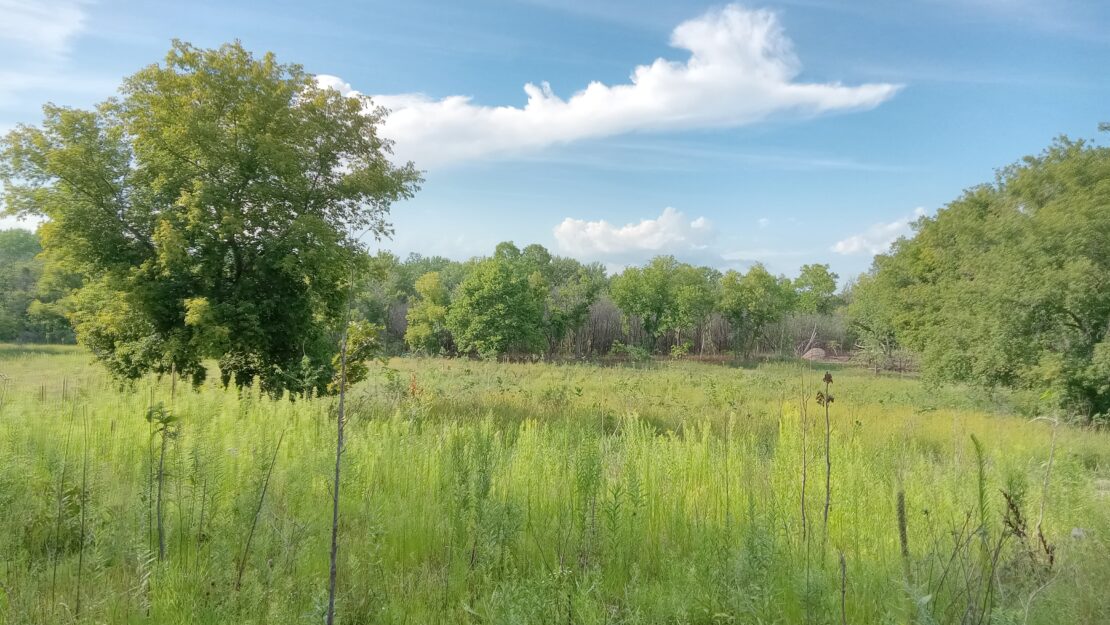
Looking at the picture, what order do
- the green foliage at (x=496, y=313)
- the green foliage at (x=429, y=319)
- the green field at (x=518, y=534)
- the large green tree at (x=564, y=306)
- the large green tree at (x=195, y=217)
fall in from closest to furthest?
the green field at (x=518, y=534) → the large green tree at (x=195, y=217) → the green foliage at (x=496, y=313) → the green foliage at (x=429, y=319) → the large green tree at (x=564, y=306)

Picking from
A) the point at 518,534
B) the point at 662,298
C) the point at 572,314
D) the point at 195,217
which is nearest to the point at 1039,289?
Result: the point at 518,534

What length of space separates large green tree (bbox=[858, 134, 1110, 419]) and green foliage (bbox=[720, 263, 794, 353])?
22.8 m

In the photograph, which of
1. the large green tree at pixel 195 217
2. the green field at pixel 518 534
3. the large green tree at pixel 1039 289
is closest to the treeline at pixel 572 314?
the large green tree at pixel 1039 289

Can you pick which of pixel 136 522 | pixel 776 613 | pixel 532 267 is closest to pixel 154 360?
pixel 136 522

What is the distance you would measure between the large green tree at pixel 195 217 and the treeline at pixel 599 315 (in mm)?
29788

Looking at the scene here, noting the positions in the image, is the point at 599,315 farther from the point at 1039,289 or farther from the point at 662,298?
the point at 1039,289

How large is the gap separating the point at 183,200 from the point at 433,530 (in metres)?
11.0

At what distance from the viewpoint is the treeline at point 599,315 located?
A: 44.3 metres

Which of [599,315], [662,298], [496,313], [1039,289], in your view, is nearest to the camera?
[1039,289]

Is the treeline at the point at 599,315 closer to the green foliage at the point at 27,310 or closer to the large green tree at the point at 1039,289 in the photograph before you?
the large green tree at the point at 1039,289

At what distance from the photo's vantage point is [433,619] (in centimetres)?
239

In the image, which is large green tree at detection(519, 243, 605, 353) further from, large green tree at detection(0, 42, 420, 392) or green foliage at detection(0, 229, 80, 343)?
green foliage at detection(0, 229, 80, 343)

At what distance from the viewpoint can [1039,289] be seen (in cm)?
1820

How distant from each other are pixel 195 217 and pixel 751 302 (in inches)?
1785
